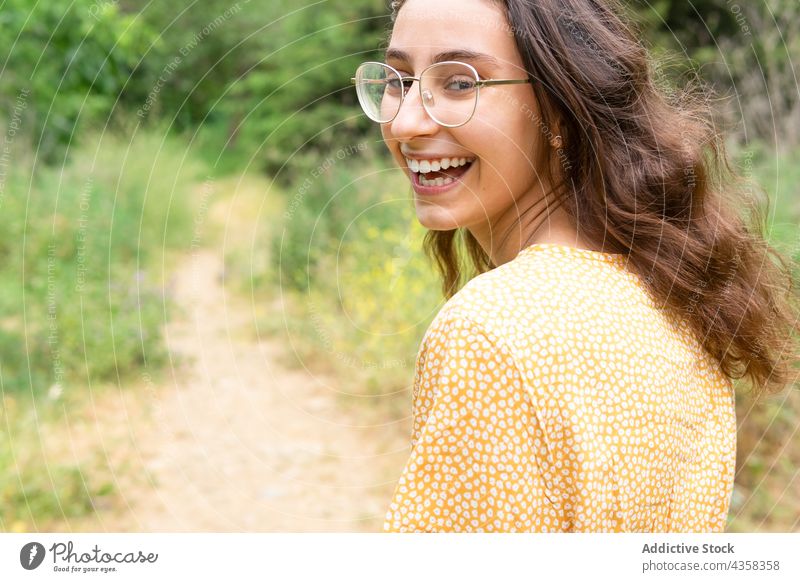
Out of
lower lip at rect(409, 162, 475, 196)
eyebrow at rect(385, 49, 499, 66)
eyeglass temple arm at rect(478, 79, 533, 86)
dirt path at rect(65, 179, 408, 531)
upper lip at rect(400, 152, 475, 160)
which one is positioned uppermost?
eyebrow at rect(385, 49, 499, 66)

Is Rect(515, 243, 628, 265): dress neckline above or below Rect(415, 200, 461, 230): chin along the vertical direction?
below

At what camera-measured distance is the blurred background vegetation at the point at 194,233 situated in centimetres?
386

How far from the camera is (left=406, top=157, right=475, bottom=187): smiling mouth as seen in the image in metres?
1.50

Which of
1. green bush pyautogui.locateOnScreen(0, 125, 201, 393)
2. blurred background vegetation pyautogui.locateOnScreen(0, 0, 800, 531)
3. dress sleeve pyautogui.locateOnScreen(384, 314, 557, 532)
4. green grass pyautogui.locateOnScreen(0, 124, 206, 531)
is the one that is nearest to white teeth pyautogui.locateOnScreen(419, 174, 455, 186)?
dress sleeve pyautogui.locateOnScreen(384, 314, 557, 532)

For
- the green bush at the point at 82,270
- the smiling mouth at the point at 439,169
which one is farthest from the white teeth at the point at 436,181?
the green bush at the point at 82,270

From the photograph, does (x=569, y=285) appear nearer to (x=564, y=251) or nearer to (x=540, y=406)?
(x=564, y=251)

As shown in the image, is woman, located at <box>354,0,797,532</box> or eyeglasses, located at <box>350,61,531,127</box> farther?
eyeglasses, located at <box>350,61,531,127</box>

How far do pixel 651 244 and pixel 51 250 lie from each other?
5495 millimetres

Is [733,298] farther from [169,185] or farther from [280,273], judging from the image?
[169,185]

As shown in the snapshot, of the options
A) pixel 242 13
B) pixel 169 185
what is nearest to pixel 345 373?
pixel 169 185

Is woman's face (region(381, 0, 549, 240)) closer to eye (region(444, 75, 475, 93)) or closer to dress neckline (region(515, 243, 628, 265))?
eye (region(444, 75, 475, 93))

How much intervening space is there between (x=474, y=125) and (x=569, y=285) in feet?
1.09

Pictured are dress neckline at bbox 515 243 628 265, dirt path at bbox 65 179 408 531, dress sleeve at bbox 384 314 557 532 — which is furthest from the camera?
dirt path at bbox 65 179 408 531

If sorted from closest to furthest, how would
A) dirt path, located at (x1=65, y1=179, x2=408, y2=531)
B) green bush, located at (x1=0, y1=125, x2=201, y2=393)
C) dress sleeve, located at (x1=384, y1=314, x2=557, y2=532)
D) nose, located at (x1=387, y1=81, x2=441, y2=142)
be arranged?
dress sleeve, located at (x1=384, y1=314, x2=557, y2=532) < nose, located at (x1=387, y1=81, x2=441, y2=142) < dirt path, located at (x1=65, y1=179, x2=408, y2=531) < green bush, located at (x1=0, y1=125, x2=201, y2=393)
